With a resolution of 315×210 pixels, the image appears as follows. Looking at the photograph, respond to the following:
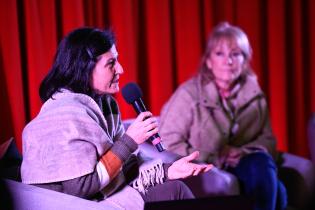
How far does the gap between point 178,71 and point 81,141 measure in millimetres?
1444

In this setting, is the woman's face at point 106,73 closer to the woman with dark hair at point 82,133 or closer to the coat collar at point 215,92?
the woman with dark hair at point 82,133

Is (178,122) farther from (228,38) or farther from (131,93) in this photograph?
(131,93)

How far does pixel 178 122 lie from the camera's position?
2184 mm

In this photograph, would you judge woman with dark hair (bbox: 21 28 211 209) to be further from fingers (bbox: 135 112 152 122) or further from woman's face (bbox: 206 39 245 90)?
woman's face (bbox: 206 39 245 90)

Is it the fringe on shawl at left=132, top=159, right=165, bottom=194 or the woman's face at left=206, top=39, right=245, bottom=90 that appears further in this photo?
the woman's face at left=206, top=39, right=245, bottom=90

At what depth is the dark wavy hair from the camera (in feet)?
4.79

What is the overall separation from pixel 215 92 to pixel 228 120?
15cm

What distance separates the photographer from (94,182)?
142 cm

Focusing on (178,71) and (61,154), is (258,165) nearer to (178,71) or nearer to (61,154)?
(178,71)

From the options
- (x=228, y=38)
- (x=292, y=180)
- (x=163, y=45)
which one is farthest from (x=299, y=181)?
(x=163, y=45)

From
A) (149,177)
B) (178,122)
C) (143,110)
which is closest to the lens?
(143,110)

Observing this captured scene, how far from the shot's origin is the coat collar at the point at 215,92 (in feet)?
7.47

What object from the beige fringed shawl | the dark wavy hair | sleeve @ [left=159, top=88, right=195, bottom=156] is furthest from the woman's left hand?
sleeve @ [left=159, top=88, right=195, bottom=156]

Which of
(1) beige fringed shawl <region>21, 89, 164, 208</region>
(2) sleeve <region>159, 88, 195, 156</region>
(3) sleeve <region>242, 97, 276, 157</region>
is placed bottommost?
(3) sleeve <region>242, 97, 276, 157</region>
